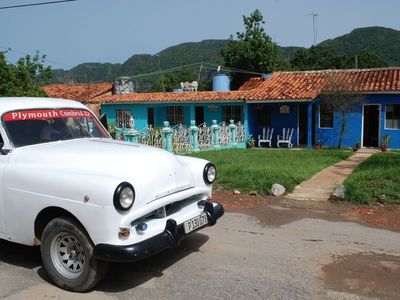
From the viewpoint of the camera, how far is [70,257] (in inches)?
175

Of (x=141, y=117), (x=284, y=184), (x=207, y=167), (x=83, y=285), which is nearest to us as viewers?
(x=83, y=285)

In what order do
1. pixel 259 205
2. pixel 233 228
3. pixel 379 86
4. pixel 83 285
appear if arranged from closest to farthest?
pixel 83 285 → pixel 233 228 → pixel 259 205 → pixel 379 86

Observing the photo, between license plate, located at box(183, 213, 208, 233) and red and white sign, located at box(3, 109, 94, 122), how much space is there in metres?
2.18

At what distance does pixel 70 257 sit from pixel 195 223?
4.29ft

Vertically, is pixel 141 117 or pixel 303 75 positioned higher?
pixel 303 75

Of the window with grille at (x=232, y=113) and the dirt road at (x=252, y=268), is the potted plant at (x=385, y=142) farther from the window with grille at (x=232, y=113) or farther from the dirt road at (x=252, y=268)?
the dirt road at (x=252, y=268)

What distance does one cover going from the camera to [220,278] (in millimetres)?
4598

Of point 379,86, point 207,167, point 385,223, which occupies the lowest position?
point 385,223

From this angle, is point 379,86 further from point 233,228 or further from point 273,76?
point 233,228

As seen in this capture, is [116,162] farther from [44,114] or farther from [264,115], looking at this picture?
[264,115]

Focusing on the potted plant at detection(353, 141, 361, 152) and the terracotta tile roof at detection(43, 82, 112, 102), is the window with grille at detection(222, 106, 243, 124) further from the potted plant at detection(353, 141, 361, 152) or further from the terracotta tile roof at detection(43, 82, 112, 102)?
the terracotta tile roof at detection(43, 82, 112, 102)

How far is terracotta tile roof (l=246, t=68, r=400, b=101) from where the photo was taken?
19.3 m

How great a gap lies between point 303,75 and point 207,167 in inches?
749

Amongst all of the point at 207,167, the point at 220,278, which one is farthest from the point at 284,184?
the point at 220,278
